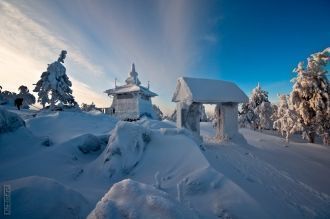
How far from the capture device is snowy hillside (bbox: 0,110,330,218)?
14.6ft

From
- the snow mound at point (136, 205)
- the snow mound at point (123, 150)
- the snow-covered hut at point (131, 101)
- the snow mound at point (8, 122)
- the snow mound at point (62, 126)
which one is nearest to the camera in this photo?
the snow mound at point (136, 205)

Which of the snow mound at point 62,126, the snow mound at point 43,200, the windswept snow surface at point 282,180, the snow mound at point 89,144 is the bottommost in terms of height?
the windswept snow surface at point 282,180

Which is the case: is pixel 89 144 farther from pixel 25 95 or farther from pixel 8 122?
pixel 25 95

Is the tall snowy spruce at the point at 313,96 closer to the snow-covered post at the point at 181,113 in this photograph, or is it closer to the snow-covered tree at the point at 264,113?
the snow-covered post at the point at 181,113

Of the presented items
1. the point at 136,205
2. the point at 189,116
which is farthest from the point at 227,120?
the point at 136,205

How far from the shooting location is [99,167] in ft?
28.9

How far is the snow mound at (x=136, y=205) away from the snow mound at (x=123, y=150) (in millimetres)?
4276

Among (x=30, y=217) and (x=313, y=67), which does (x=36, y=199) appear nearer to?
(x=30, y=217)

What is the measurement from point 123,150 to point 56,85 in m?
23.0

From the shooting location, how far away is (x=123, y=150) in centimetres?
919

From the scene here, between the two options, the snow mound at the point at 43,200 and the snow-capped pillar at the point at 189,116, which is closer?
the snow mound at the point at 43,200

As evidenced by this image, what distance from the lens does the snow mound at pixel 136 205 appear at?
3.83 m

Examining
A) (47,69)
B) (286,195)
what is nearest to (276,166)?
(286,195)

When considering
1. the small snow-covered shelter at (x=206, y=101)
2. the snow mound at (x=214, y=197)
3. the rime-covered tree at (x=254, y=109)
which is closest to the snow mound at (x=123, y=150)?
the snow mound at (x=214, y=197)
